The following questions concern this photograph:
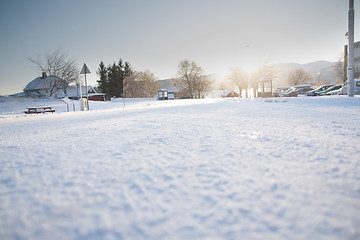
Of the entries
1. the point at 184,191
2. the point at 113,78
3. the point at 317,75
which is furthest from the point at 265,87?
the point at 317,75

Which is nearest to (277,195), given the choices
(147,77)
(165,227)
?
(165,227)

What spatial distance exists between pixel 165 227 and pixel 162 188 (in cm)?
49

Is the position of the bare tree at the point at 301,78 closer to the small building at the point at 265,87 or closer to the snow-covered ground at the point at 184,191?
the small building at the point at 265,87

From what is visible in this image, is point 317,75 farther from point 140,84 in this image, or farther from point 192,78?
point 140,84

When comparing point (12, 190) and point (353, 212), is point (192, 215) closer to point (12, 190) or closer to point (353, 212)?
point (353, 212)

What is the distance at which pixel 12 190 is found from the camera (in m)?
1.71

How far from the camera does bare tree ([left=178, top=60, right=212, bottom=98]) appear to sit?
47.8m

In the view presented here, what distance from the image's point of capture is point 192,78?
4881cm

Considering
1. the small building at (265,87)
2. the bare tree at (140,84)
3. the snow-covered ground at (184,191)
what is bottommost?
the snow-covered ground at (184,191)

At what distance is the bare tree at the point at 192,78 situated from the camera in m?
47.8

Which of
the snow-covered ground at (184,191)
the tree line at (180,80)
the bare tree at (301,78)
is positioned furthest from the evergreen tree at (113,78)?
the bare tree at (301,78)

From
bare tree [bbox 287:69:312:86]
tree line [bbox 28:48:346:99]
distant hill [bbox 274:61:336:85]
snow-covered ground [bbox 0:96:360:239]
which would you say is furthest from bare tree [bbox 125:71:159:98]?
bare tree [bbox 287:69:312:86]

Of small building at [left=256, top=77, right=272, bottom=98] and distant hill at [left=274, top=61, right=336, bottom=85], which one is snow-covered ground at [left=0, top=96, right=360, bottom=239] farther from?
distant hill at [left=274, top=61, right=336, bottom=85]

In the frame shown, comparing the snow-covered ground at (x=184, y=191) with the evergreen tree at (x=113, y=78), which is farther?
the evergreen tree at (x=113, y=78)
